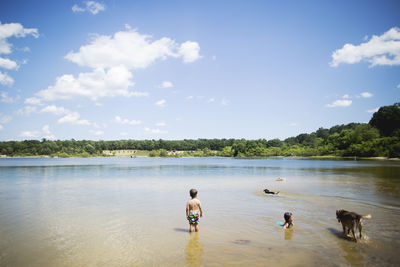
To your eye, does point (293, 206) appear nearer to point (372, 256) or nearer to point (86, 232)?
point (372, 256)

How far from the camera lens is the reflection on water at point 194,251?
25.9ft

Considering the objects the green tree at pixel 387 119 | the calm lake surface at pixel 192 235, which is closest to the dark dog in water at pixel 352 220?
the calm lake surface at pixel 192 235

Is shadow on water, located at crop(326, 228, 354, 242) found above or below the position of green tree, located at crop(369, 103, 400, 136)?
below

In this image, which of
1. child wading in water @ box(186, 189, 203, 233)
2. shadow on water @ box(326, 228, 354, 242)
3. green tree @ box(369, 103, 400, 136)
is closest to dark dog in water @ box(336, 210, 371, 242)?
shadow on water @ box(326, 228, 354, 242)

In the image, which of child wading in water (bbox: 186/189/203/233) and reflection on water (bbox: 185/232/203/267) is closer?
reflection on water (bbox: 185/232/203/267)

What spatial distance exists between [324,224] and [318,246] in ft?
10.9

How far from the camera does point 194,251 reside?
8.84 metres

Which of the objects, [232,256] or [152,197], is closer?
[232,256]

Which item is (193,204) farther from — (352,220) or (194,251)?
(352,220)

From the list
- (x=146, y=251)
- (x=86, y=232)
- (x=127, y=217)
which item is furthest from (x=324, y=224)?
(x=86, y=232)

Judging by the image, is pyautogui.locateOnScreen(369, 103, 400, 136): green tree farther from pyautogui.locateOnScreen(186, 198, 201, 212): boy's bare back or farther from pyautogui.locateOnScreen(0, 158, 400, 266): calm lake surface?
pyautogui.locateOnScreen(186, 198, 201, 212): boy's bare back

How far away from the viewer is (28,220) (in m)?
13.4

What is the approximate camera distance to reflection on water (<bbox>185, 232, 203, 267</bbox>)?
7885 millimetres

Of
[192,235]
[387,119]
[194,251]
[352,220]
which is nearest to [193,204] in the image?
[192,235]
